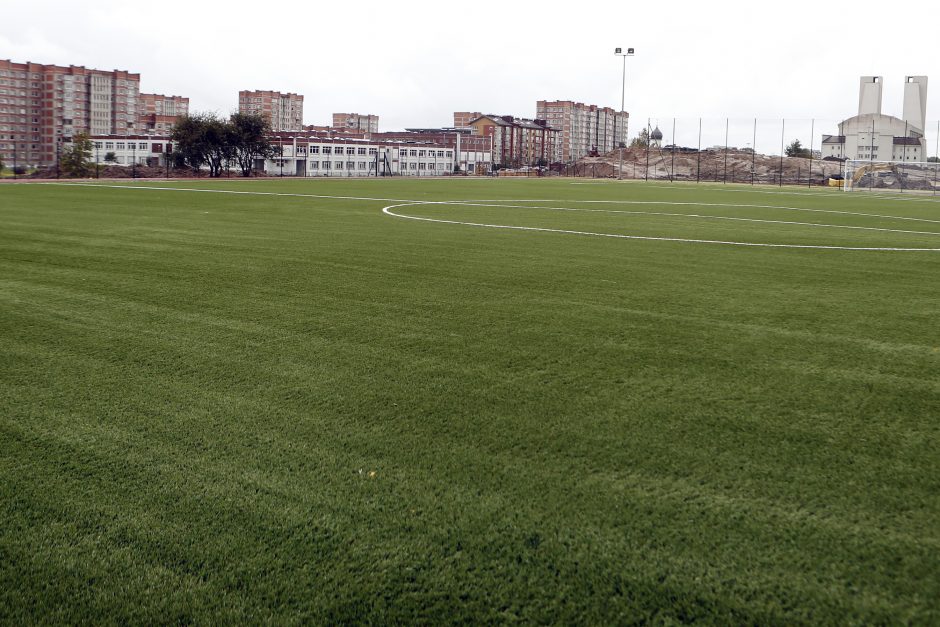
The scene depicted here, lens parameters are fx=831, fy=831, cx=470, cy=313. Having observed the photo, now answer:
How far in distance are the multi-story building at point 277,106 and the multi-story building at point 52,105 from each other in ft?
128

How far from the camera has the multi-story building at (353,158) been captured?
311ft

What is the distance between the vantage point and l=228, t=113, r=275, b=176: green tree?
66312 millimetres

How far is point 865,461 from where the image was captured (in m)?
3.14

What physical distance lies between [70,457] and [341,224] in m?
10.9

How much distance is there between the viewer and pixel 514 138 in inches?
6058

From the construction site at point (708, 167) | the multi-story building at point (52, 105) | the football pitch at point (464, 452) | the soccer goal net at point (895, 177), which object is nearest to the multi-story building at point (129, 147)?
the multi-story building at point (52, 105)

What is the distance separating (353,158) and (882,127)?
6062 centimetres

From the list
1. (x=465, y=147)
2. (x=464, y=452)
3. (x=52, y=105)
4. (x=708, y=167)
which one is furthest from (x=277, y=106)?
(x=464, y=452)

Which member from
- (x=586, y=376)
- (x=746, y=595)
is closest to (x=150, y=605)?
(x=746, y=595)

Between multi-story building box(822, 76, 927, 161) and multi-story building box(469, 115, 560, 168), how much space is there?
59.1 metres

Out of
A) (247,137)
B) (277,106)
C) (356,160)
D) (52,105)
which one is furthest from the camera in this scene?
(277,106)

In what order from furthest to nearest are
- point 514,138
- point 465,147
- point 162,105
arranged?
point 162,105, point 514,138, point 465,147

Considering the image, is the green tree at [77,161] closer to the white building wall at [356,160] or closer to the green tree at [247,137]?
the green tree at [247,137]

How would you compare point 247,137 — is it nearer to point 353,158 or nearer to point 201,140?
point 201,140
